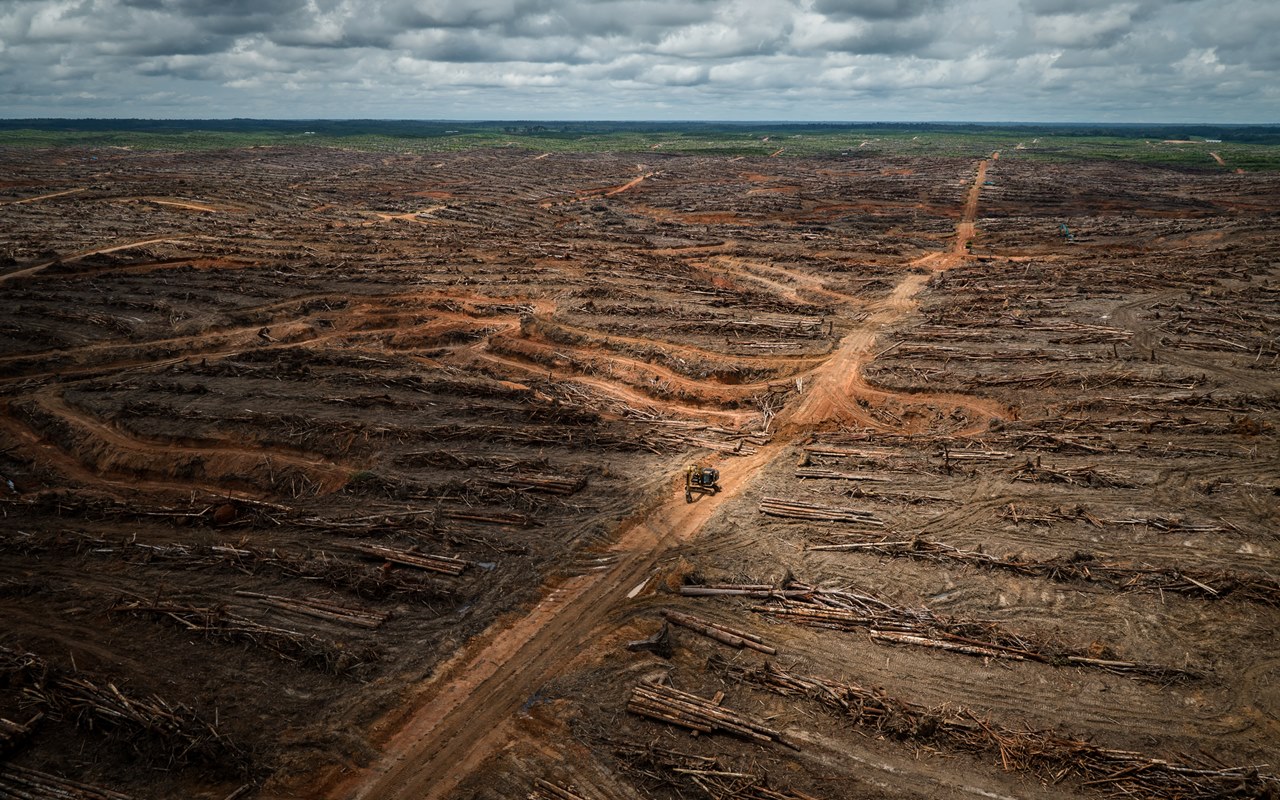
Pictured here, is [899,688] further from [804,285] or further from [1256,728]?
[804,285]

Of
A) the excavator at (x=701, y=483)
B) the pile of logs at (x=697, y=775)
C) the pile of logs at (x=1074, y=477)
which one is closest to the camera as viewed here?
the pile of logs at (x=697, y=775)

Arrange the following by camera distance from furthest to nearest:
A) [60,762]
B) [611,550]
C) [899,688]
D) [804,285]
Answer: [804,285]
[611,550]
[899,688]
[60,762]

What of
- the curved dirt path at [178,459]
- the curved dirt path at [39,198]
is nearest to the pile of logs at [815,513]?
the curved dirt path at [178,459]

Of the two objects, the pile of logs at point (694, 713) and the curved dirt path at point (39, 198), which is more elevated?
the curved dirt path at point (39, 198)

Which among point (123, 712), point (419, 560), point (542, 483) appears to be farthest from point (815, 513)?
point (123, 712)

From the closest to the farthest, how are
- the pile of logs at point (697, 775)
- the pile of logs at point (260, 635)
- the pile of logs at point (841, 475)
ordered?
the pile of logs at point (697, 775), the pile of logs at point (260, 635), the pile of logs at point (841, 475)

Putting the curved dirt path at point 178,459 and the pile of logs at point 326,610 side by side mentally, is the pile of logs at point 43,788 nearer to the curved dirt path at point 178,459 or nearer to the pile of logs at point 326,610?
the pile of logs at point 326,610

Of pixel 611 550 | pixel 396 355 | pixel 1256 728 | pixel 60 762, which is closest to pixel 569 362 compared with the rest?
pixel 396 355

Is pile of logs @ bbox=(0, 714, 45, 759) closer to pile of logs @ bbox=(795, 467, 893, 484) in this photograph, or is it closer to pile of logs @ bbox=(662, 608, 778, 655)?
pile of logs @ bbox=(662, 608, 778, 655)

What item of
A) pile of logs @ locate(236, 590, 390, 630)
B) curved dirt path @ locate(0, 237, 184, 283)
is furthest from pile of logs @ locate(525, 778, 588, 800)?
curved dirt path @ locate(0, 237, 184, 283)
